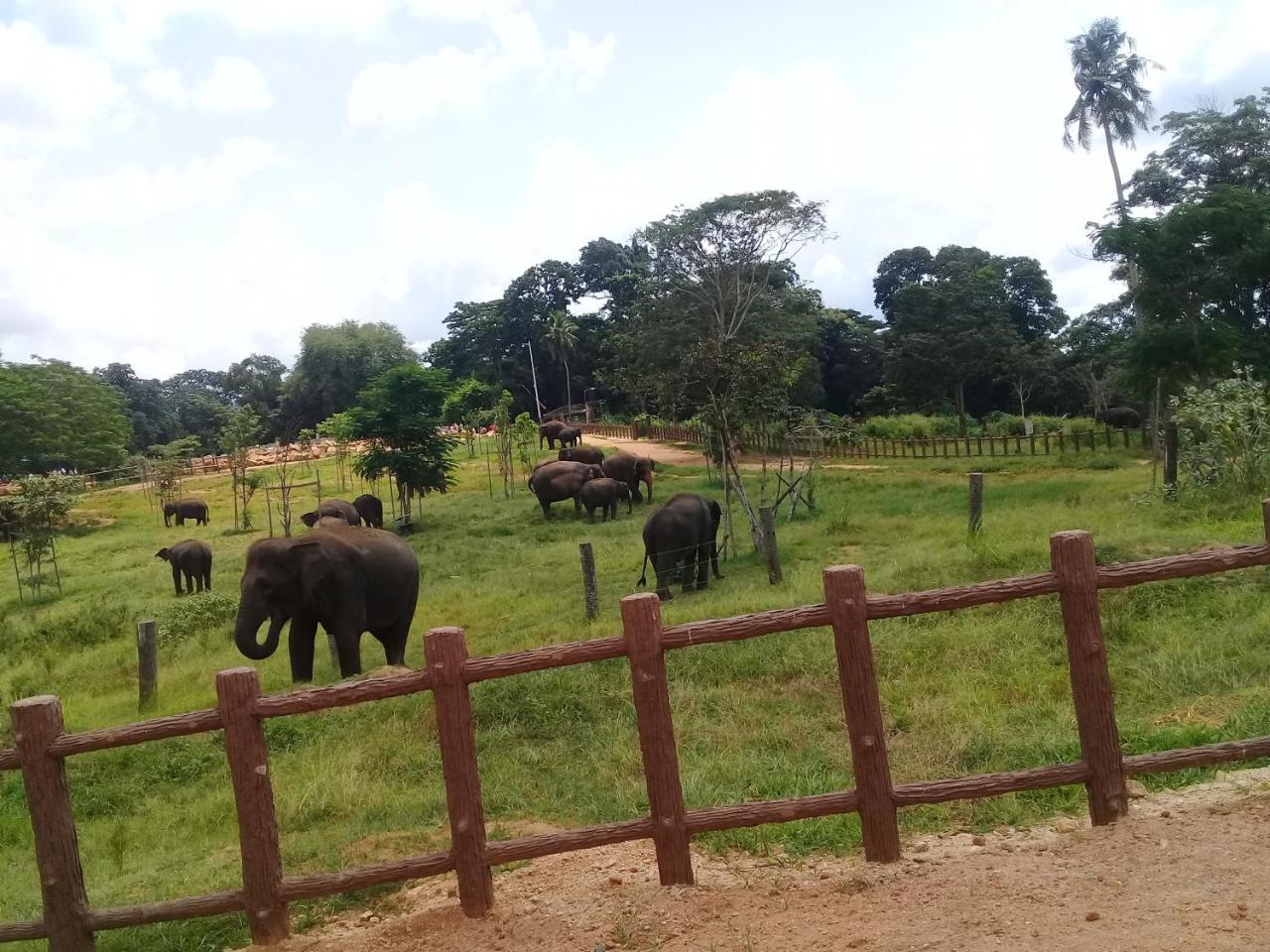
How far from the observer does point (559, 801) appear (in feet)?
21.0

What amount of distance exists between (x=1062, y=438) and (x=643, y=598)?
27.2m

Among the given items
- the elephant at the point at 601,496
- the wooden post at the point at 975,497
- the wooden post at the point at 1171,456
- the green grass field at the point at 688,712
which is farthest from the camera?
the elephant at the point at 601,496

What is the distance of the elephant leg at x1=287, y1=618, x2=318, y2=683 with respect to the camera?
11180mm

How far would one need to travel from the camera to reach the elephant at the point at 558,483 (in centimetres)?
2492

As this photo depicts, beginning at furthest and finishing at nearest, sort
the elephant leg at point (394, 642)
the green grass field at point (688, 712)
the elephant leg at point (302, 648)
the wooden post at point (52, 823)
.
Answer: the elephant leg at point (394, 642) → the elephant leg at point (302, 648) → the green grass field at point (688, 712) → the wooden post at point (52, 823)

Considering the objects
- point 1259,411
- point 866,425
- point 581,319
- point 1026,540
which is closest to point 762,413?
point 1026,540

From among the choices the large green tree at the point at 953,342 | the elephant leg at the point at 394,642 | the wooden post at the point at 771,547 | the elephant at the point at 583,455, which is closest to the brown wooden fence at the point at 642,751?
the elephant leg at the point at 394,642

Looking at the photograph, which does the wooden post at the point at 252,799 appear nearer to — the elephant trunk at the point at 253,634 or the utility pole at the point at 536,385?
the elephant trunk at the point at 253,634

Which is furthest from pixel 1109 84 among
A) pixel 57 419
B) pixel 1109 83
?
pixel 57 419

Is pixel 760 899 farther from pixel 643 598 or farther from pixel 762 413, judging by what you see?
pixel 762 413

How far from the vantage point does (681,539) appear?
15328 mm

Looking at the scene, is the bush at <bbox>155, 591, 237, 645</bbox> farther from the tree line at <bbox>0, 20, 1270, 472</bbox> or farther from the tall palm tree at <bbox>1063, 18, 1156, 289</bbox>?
the tall palm tree at <bbox>1063, 18, 1156, 289</bbox>

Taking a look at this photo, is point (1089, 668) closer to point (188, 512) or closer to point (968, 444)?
point (968, 444)

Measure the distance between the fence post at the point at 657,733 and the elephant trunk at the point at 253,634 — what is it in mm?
6349
